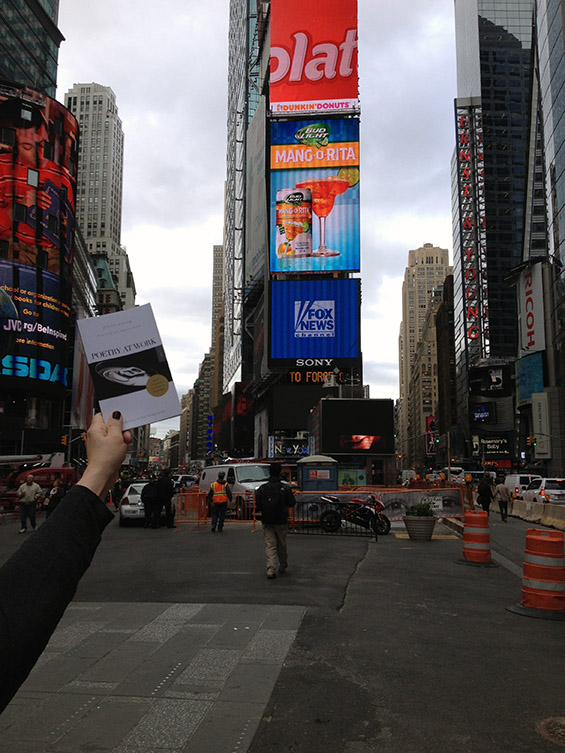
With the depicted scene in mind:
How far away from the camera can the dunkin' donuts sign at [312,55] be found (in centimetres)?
7862

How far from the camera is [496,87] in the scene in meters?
121

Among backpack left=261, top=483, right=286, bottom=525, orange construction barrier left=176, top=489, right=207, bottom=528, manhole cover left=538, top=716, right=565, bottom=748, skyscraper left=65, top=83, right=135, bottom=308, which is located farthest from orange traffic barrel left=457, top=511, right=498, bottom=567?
skyscraper left=65, top=83, right=135, bottom=308

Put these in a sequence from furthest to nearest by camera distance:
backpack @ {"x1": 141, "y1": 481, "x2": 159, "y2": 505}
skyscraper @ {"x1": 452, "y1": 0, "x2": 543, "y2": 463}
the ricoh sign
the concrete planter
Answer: skyscraper @ {"x1": 452, "y1": 0, "x2": 543, "y2": 463}, the ricoh sign, backpack @ {"x1": 141, "y1": 481, "x2": 159, "y2": 505}, the concrete planter

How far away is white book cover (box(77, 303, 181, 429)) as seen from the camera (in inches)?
114

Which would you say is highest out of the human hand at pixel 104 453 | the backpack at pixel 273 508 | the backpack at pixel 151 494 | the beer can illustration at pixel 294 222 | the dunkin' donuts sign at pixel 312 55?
the dunkin' donuts sign at pixel 312 55

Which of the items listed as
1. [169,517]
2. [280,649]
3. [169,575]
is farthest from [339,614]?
[169,517]

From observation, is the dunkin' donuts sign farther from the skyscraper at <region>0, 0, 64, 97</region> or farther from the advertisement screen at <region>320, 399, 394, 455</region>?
the advertisement screen at <region>320, 399, 394, 455</region>

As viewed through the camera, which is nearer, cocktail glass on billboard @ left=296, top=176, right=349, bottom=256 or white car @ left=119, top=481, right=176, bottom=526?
white car @ left=119, top=481, right=176, bottom=526

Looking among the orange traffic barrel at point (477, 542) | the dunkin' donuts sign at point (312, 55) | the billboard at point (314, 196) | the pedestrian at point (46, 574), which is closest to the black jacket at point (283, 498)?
the orange traffic barrel at point (477, 542)

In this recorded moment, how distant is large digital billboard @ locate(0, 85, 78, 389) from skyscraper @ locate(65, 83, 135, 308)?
347ft

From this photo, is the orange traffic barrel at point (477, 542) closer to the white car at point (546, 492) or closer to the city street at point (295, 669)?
the city street at point (295, 669)

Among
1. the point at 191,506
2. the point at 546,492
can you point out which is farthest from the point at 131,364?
the point at 546,492

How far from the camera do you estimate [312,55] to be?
80.2 meters

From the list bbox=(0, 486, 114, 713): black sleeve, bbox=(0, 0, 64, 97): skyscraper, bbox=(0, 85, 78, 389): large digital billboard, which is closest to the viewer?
bbox=(0, 486, 114, 713): black sleeve
